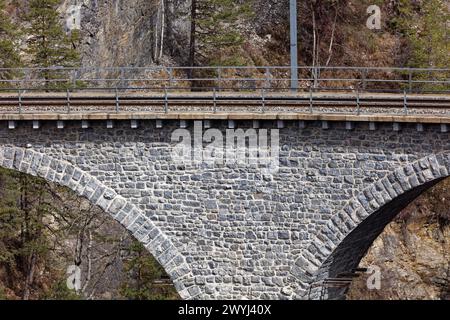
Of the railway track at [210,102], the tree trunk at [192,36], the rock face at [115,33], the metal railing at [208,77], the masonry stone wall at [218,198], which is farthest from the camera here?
the tree trunk at [192,36]

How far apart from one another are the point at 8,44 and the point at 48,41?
1.80 meters

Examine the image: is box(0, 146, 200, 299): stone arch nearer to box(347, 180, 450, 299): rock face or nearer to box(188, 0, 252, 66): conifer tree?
box(347, 180, 450, 299): rock face

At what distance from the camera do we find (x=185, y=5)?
172 feet

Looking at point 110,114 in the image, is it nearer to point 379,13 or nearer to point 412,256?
point 412,256

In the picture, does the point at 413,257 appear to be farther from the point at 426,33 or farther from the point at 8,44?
the point at 8,44

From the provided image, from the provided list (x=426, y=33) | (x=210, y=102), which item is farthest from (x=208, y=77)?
(x=210, y=102)

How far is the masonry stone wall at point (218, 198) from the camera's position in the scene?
30844 mm

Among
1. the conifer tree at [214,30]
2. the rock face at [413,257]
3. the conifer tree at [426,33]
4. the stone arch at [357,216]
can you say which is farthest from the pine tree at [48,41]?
the stone arch at [357,216]

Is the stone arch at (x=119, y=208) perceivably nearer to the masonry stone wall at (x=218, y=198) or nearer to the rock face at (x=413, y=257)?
the masonry stone wall at (x=218, y=198)

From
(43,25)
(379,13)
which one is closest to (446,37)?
(379,13)

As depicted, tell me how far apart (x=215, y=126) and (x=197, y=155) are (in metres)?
1.00

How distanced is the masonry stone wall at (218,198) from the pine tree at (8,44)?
53.1 ft

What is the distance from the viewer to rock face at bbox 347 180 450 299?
48.2 metres
